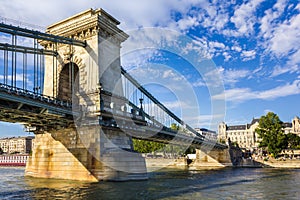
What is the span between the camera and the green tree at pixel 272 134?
7081cm

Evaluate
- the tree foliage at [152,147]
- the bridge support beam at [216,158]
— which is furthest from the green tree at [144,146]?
the bridge support beam at [216,158]

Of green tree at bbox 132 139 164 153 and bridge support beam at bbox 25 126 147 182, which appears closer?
bridge support beam at bbox 25 126 147 182

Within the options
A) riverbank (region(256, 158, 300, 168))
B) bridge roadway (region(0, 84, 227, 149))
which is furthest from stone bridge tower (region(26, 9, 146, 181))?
riverbank (region(256, 158, 300, 168))

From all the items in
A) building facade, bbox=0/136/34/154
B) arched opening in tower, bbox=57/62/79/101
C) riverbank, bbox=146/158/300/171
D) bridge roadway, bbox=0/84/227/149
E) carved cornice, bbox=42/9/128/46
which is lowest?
riverbank, bbox=146/158/300/171

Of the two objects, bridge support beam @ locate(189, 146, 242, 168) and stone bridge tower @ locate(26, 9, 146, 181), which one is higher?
stone bridge tower @ locate(26, 9, 146, 181)

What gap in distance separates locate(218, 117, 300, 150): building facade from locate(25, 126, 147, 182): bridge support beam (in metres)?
123

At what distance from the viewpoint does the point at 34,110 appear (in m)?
24.9

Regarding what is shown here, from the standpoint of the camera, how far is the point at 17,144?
168250 mm

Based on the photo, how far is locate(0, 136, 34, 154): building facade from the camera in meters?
161

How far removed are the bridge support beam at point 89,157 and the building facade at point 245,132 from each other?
123126 millimetres

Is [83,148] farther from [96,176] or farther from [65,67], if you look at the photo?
[65,67]

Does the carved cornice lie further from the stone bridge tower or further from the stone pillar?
the stone pillar

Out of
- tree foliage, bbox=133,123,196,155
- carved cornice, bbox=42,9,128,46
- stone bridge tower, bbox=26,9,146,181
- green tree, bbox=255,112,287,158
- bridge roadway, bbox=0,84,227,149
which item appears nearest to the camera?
bridge roadway, bbox=0,84,227,149

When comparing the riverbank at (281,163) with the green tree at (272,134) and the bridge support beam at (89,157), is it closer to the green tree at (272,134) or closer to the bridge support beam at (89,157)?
the green tree at (272,134)
